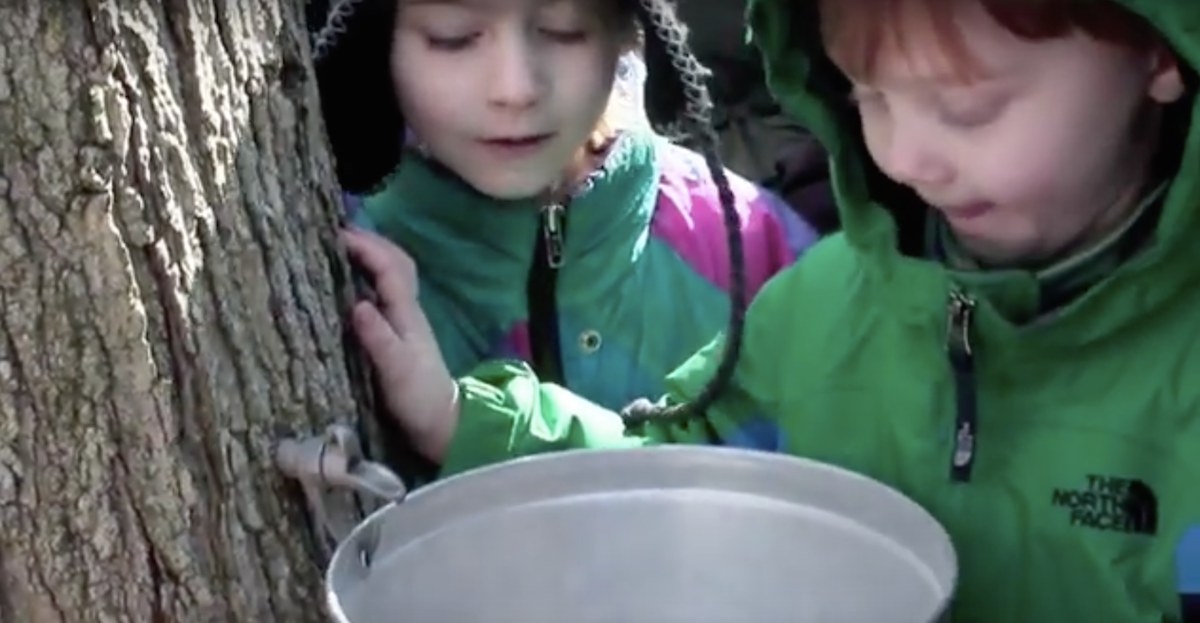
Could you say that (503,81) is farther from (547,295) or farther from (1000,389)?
(1000,389)

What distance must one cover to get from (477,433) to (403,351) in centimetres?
11

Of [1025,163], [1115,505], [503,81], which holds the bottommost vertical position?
[1115,505]

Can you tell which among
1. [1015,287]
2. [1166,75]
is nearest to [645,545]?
[1015,287]

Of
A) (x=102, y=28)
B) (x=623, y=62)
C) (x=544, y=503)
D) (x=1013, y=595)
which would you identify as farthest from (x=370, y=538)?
(x=623, y=62)

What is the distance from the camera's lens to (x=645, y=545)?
1.42 meters

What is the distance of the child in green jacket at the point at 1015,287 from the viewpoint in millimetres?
1284

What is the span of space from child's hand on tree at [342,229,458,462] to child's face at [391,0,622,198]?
35 cm

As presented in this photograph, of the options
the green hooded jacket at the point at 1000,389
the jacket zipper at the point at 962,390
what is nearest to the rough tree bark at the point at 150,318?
the green hooded jacket at the point at 1000,389

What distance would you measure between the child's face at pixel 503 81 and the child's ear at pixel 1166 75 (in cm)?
77

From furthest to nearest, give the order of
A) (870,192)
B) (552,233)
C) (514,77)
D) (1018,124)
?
(552,233) → (514,77) → (870,192) → (1018,124)

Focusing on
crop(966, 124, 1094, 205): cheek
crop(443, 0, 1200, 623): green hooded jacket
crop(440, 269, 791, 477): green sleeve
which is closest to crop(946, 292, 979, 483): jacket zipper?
crop(443, 0, 1200, 623): green hooded jacket

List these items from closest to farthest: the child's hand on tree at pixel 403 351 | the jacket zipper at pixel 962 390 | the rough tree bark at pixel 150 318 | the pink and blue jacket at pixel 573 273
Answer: the rough tree bark at pixel 150 318, the jacket zipper at pixel 962 390, the child's hand on tree at pixel 403 351, the pink and blue jacket at pixel 573 273

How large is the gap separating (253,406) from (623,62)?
3.01 ft

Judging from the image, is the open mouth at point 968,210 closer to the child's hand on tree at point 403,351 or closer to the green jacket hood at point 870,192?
the green jacket hood at point 870,192
